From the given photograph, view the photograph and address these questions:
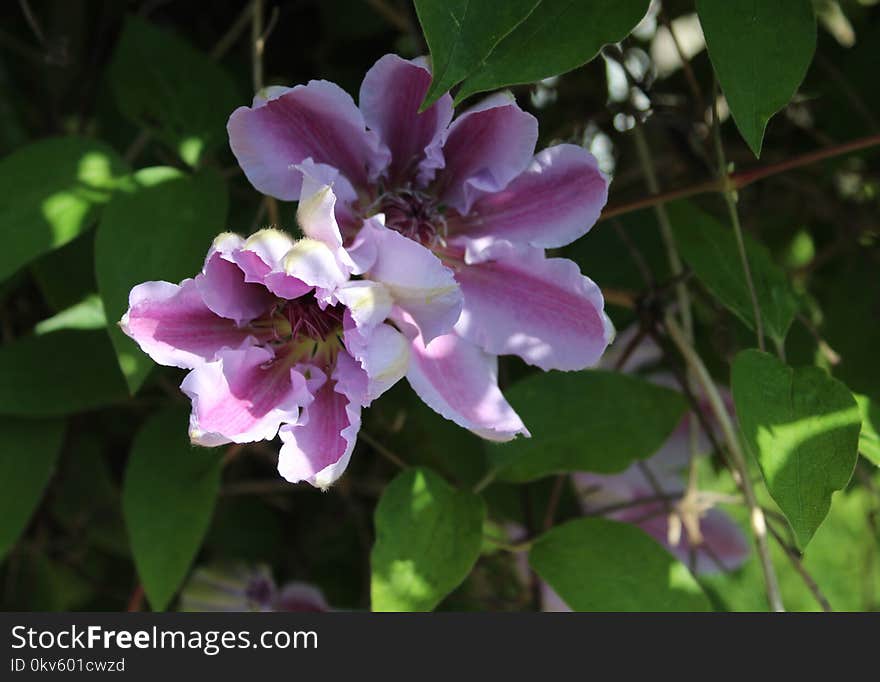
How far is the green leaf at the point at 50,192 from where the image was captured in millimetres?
688

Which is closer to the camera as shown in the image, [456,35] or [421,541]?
[456,35]

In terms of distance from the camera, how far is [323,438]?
58 centimetres

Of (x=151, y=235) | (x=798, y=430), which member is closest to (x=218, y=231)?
(x=151, y=235)

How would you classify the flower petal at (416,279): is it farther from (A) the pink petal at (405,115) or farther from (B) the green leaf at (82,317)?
(B) the green leaf at (82,317)

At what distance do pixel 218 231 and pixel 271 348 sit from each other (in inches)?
4.3

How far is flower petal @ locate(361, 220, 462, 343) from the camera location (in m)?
0.56

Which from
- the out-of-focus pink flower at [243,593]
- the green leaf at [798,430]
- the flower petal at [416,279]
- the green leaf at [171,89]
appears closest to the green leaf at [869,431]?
the green leaf at [798,430]

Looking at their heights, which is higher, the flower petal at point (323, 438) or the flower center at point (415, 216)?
the flower center at point (415, 216)

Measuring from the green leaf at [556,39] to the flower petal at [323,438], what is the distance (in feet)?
0.58

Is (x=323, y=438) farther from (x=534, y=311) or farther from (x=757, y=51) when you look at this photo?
(x=757, y=51)

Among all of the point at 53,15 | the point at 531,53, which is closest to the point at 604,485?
the point at 531,53

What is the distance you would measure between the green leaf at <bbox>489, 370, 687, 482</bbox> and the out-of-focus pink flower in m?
0.38

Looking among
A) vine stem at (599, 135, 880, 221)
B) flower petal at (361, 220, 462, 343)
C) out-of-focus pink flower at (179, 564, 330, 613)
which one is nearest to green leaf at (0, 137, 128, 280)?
flower petal at (361, 220, 462, 343)

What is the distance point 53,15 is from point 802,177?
0.79m
